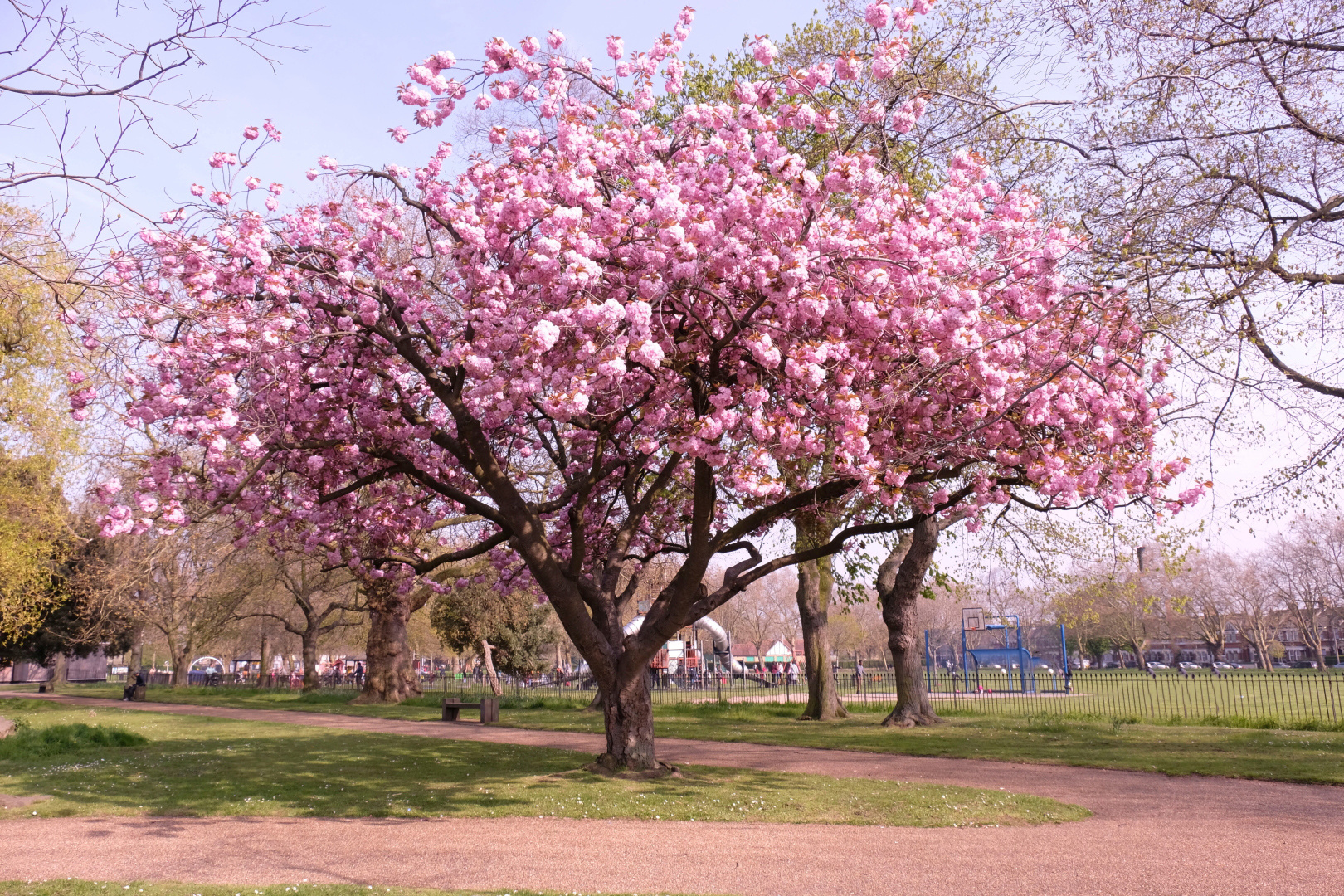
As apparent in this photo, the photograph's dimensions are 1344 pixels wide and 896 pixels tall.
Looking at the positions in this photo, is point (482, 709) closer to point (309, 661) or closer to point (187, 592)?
point (309, 661)

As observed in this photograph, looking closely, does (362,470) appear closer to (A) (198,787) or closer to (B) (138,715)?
(A) (198,787)

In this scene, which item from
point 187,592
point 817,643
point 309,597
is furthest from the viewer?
point 187,592

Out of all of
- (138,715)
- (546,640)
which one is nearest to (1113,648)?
(546,640)

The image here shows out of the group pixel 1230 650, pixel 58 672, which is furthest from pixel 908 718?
pixel 1230 650

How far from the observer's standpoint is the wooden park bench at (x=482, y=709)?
2139 centimetres

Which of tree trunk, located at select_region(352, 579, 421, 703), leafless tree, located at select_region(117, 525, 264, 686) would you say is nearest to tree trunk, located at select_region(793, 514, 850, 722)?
tree trunk, located at select_region(352, 579, 421, 703)

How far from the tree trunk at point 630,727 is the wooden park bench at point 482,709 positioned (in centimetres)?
1014

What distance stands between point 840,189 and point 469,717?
1867 centimetres

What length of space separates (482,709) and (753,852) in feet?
48.3

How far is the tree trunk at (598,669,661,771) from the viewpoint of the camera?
11.9 m

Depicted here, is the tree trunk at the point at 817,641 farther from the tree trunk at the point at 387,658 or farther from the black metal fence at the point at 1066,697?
the tree trunk at the point at 387,658

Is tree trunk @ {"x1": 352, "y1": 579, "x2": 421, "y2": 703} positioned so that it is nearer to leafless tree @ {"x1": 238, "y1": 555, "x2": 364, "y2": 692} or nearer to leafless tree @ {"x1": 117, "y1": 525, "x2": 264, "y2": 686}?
leafless tree @ {"x1": 238, "y1": 555, "x2": 364, "y2": 692}

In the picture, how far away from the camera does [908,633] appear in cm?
1941

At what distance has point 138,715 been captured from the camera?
78.8ft
